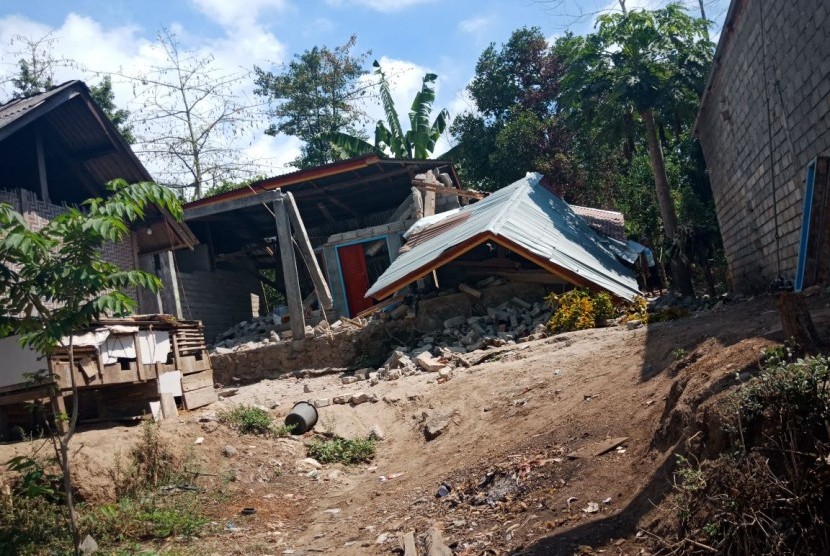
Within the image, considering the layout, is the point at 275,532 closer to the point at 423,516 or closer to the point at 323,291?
the point at 423,516

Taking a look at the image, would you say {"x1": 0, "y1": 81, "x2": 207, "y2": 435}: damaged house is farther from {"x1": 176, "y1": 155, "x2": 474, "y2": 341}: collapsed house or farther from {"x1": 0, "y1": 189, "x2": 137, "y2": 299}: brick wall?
{"x1": 176, "y1": 155, "x2": 474, "y2": 341}: collapsed house

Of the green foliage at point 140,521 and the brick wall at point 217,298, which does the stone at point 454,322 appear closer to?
the brick wall at point 217,298

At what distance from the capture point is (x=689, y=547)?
333cm

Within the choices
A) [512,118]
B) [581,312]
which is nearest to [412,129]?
[512,118]

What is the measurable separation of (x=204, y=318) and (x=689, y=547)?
15603 millimetres

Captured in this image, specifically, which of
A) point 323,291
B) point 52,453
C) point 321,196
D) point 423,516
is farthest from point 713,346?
point 321,196

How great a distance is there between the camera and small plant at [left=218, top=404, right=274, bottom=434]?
28.0 ft

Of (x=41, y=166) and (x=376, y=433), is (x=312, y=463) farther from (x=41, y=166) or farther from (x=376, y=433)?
(x=41, y=166)

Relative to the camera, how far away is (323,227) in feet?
62.1

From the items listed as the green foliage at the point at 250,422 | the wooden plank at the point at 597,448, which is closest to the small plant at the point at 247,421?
the green foliage at the point at 250,422

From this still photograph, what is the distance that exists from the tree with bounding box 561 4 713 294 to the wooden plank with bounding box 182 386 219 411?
1037 cm

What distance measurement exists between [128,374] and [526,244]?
7.15 metres

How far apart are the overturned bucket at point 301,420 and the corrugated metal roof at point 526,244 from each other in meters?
4.45

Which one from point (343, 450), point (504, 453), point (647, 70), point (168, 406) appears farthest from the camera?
point (647, 70)
